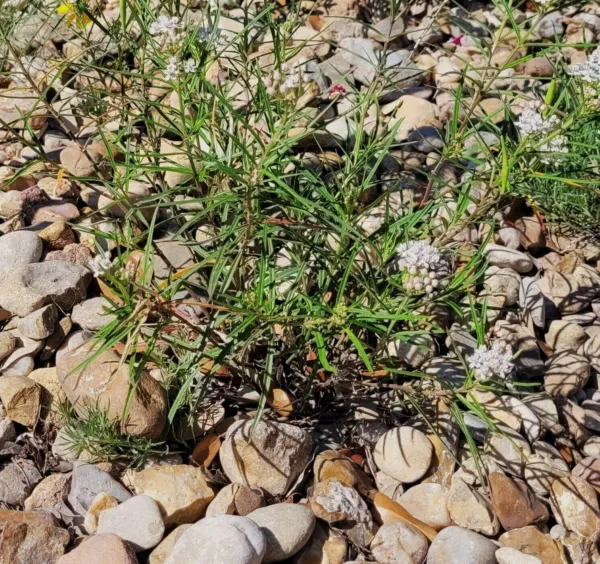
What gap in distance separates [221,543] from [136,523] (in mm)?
312

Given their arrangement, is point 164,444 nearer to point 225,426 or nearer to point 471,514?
point 225,426

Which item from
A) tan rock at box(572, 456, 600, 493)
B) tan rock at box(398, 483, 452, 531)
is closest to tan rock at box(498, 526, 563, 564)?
tan rock at box(398, 483, 452, 531)

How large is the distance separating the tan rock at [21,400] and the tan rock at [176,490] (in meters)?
0.44

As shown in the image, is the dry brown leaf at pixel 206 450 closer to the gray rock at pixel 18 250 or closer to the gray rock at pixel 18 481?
the gray rock at pixel 18 481

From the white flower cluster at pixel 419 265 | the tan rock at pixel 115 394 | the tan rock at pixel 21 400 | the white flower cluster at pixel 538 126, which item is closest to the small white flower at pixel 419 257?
the white flower cluster at pixel 419 265

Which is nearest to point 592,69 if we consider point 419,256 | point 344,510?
point 419,256

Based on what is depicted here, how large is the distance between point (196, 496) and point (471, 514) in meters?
0.87

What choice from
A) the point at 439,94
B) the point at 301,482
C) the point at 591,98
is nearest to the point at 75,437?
the point at 301,482

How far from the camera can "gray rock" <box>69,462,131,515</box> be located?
7.11 ft

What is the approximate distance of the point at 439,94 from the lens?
12.5 feet

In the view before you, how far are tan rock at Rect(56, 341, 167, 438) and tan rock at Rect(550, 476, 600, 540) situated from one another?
1.31 meters

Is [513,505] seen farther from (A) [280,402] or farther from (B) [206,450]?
(B) [206,450]

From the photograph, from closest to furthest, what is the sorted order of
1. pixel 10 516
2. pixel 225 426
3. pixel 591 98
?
pixel 591 98 < pixel 10 516 < pixel 225 426

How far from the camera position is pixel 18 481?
223cm
